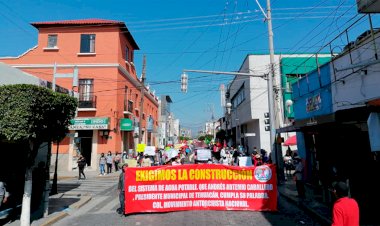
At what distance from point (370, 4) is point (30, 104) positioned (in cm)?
889

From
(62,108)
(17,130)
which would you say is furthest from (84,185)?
(17,130)

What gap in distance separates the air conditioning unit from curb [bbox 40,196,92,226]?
33.9 feet

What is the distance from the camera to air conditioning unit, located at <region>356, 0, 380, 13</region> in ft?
24.2

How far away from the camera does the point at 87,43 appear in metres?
25.4

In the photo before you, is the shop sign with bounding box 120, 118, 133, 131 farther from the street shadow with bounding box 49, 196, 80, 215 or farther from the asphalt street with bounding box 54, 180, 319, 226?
the asphalt street with bounding box 54, 180, 319, 226

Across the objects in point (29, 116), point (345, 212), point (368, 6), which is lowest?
point (345, 212)

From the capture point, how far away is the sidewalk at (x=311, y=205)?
26.8 feet

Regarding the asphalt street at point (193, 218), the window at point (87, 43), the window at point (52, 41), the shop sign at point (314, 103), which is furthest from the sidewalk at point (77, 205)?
the window at point (52, 41)

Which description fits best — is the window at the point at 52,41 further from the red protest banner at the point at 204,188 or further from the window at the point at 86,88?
the red protest banner at the point at 204,188

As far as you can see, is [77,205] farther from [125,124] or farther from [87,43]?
[87,43]

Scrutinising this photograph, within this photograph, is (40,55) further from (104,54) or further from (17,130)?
(17,130)

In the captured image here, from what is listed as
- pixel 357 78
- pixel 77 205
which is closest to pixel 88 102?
pixel 77 205

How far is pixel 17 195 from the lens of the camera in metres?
9.73

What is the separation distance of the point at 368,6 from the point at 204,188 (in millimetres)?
6874
